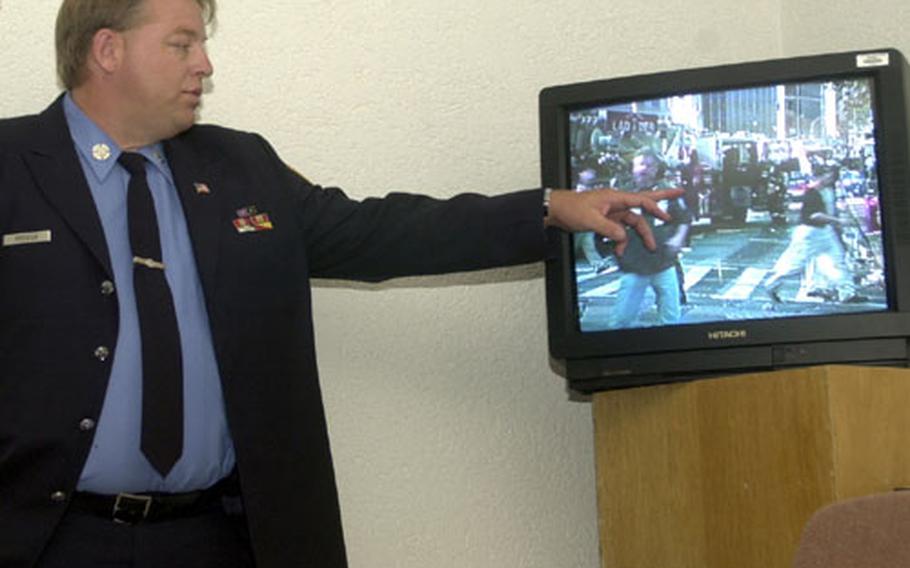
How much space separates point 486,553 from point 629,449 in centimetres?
48

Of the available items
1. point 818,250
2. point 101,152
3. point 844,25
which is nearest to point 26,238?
point 101,152

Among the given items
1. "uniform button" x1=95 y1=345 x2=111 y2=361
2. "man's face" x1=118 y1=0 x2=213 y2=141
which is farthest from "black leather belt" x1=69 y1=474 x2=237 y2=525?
"man's face" x1=118 y1=0 x2=213 y2=141

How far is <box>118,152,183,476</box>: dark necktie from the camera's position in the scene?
2.34 metres

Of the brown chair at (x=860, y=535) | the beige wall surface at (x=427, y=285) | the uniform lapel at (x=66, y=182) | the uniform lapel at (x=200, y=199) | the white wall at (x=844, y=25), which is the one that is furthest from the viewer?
the white wall at (x=844, y=25)

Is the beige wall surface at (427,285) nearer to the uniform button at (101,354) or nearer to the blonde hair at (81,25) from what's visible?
the blonde hair at (81,25)

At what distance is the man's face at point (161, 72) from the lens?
266cm

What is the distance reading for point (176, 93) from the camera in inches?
105

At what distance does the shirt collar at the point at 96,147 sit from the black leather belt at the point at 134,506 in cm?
58

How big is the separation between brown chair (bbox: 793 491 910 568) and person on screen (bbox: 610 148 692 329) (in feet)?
3.26

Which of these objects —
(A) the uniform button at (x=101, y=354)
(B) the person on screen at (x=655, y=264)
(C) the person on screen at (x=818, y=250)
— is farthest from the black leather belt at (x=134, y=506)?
(C) the person on screen at (x=818, y=250)

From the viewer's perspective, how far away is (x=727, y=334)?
2.73m

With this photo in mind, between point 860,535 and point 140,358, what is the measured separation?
1.22 metres

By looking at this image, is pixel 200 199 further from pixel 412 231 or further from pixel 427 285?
pixel 427 285

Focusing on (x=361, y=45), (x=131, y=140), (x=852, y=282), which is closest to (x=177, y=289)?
(x=131, y=140)
